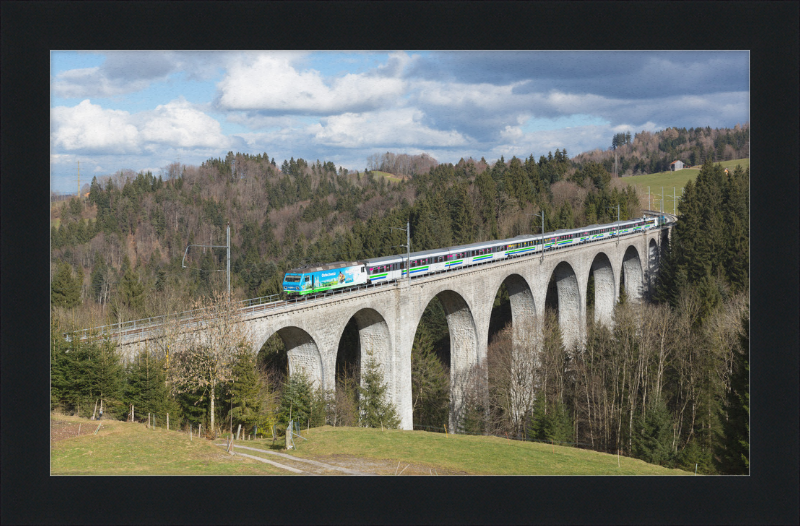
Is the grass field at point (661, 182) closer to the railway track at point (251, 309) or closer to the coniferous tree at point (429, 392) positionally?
the coniferous tree at point (429, 392)

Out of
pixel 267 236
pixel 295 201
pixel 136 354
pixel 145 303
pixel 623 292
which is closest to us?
pixel 136 354

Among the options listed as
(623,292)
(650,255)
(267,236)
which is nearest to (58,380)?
(623,292)

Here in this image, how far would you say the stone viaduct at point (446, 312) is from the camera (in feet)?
116

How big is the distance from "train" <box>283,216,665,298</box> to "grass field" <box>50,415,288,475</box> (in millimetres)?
14489

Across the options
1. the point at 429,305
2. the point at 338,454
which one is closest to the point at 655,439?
the point at 338,454

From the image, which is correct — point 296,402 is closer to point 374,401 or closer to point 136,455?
point 374,401

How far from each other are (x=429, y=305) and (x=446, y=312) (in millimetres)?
24088

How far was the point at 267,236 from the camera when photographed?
105688 millimetres

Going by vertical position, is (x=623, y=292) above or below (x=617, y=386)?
above

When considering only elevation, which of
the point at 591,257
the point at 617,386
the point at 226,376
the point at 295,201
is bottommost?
the point at 617,386

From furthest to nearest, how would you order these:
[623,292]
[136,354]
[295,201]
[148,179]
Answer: [295,201], [148,179], [623,292], [136,354]

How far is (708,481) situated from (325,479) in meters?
11.5

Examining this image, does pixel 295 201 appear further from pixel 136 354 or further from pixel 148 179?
pixel 136 354

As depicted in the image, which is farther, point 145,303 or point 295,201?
point 295,201
